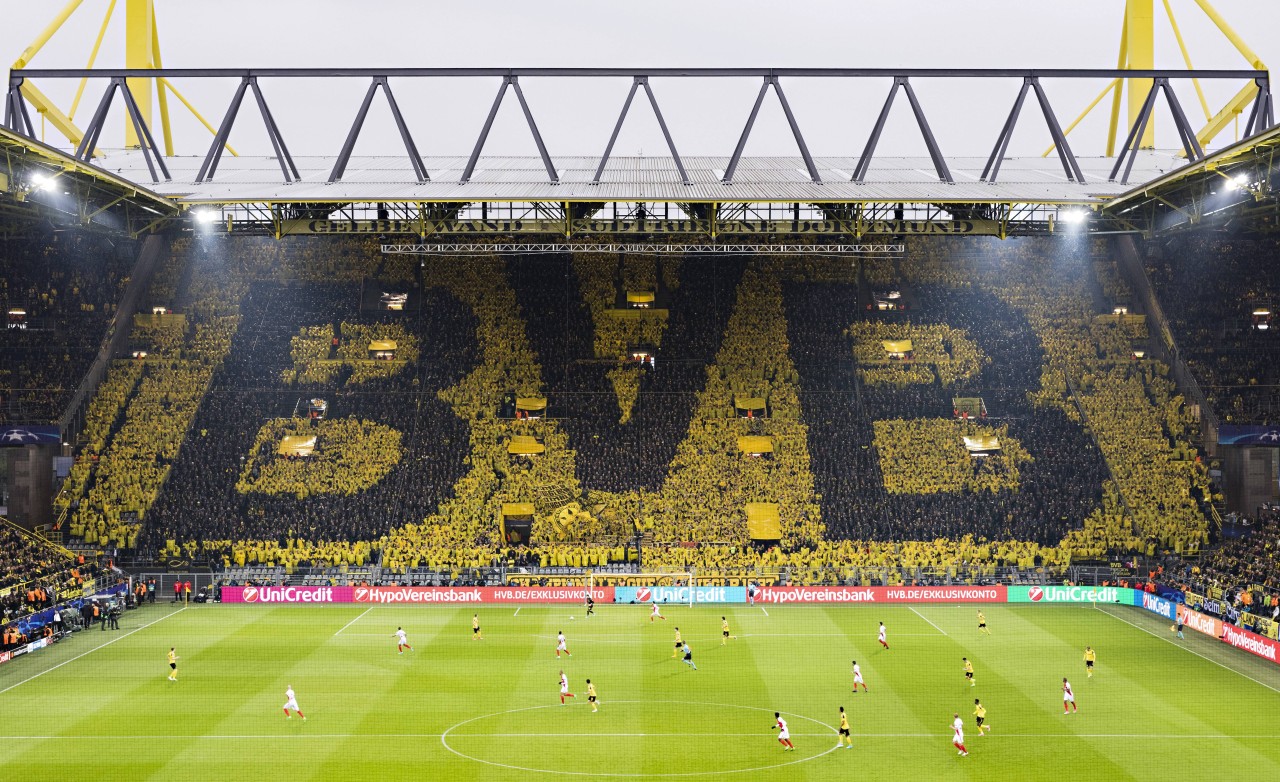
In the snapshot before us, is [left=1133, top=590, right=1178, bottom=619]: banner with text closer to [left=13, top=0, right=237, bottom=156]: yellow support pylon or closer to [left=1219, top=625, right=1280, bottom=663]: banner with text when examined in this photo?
[left=1219, top=625, right=1280, bottom=663]: banner with text

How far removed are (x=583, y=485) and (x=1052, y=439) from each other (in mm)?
22469

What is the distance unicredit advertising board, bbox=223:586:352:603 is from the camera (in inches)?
2005

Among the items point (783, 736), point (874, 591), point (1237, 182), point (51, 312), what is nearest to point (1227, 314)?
point (1237, 182)

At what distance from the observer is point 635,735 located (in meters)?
29.9

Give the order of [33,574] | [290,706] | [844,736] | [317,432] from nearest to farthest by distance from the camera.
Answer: [844,736], [290,706], [33,574], [317,432]

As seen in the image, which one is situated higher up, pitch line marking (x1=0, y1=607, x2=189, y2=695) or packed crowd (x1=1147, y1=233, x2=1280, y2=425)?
packed crowd (x1=1147, y1=233, x2=1280, y2=425)

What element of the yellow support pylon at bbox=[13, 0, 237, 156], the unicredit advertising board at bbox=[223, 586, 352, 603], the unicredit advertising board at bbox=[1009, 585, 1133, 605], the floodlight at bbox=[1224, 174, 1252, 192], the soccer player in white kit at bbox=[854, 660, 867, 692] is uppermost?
the yellow support pylon at bbox=[13, 0, 237, 156]

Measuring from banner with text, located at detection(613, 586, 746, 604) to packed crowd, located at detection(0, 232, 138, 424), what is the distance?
92.6 ft

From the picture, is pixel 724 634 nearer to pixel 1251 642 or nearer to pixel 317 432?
pixel 1251 642

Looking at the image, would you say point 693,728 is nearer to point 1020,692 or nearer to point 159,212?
point 1020,692

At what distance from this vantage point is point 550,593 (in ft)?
169

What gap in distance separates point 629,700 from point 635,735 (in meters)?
3.79

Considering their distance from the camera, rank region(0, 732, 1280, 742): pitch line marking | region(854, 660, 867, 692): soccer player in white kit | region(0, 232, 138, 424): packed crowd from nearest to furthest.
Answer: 1. region(0, 732, 1280, 742): pitch line marking
2. region(854, 660, 867, 692): soccer player in white kit
3. region(0, 232, 138, 424): packed crowd

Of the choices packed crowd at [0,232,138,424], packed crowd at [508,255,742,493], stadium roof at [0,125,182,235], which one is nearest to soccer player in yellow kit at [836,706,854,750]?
stadium roof at [0,125,182,235]
